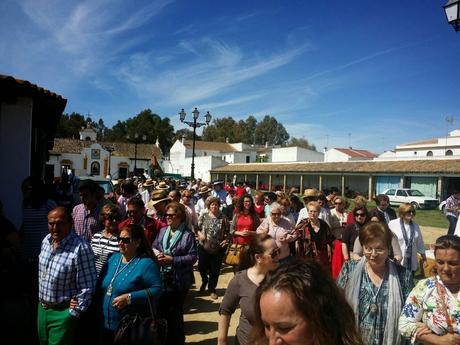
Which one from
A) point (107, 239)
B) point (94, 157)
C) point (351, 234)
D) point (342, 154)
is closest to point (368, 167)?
point (342, 154)

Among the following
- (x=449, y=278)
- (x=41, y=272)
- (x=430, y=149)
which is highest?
(x=430, y=149)

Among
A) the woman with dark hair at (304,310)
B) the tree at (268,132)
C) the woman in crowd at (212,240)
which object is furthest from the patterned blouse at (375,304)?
the tree at (268,132)

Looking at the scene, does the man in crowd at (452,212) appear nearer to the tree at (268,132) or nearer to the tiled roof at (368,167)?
the tiled roof at (368,167)

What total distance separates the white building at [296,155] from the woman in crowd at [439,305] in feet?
176

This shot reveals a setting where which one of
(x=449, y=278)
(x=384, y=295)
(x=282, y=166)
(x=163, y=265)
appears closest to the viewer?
(x=449, y=278)

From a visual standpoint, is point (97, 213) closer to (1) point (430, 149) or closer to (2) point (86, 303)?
(2) point (86, 303)

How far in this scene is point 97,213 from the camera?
455 centimetres

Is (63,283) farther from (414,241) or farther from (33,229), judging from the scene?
(414,241)

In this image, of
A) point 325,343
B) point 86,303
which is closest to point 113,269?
point 86,303

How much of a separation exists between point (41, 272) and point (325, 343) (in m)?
2.70

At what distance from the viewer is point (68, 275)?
287 centimetres

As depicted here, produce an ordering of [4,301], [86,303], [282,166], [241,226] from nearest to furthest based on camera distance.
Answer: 1. [86,303]
2. [4,301]
3. [241,226]
4. [282,166]

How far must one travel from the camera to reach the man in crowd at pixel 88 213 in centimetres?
447

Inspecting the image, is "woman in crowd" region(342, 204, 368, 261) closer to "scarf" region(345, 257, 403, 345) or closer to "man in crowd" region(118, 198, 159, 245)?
"scarf" region(345, 257, 403, 345)
